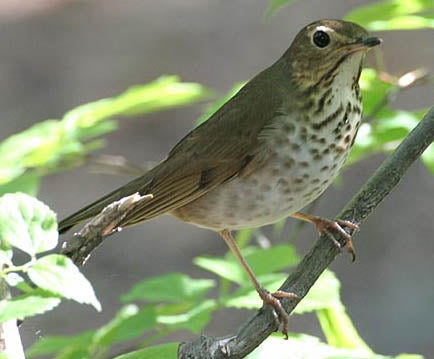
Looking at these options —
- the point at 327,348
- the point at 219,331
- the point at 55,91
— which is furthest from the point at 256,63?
the point at 327,348

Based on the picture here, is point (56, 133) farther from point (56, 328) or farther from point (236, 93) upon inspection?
point (56, 328)

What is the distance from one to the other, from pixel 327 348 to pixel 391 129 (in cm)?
98

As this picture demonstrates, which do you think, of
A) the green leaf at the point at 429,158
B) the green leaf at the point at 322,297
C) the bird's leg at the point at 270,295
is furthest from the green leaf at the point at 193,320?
the green leaf at the point at 429,158

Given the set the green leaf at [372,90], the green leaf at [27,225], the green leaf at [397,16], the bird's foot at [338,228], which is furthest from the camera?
the green leaf at [372,90]

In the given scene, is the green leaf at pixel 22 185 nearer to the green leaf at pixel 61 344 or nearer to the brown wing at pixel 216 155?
the brown wing at pixel 216 155

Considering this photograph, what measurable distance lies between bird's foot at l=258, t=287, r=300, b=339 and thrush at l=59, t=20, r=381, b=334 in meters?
0.05

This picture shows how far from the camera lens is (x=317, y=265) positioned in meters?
2.36

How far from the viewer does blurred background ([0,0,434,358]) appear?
8117 mm

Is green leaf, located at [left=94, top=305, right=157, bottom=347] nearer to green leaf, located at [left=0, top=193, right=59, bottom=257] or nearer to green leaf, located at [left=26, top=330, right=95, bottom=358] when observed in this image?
green leaf, located at [left=26, top=330, right=95, bottom=358]

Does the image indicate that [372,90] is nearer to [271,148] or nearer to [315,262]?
[271,148]

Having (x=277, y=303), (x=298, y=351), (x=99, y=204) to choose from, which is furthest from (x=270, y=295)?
Result: (x=99, y=204)

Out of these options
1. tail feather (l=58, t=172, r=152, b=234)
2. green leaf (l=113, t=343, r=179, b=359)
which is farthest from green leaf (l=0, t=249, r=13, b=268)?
tail feather (l=58, t=172, r=152, b=234)

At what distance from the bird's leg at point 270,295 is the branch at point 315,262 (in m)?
0.02

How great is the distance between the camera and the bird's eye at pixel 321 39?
323cm
